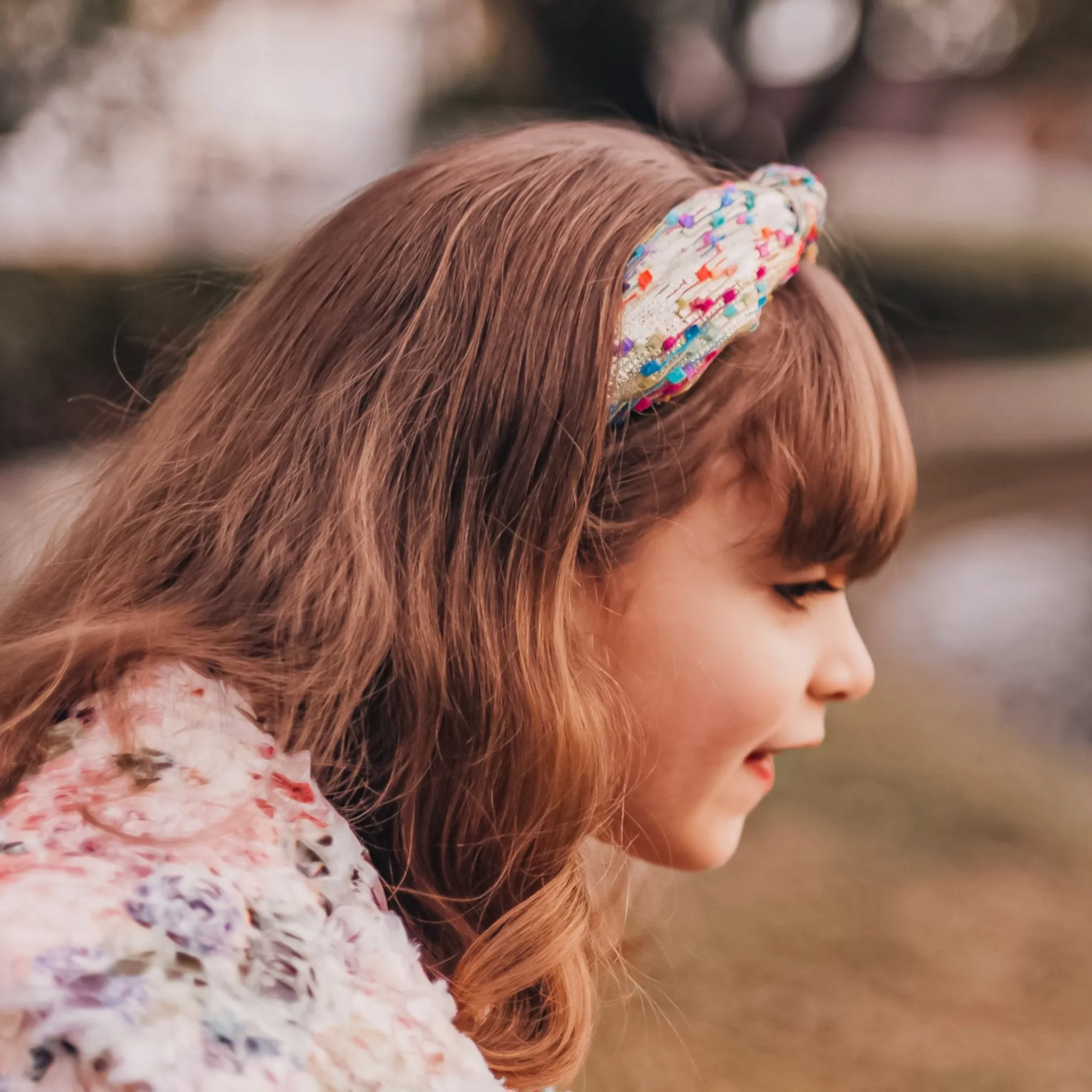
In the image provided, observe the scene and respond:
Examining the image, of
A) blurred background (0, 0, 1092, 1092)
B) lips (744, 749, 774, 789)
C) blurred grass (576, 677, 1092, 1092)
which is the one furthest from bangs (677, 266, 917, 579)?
blurred grass (576, 677, 1092, 1092)

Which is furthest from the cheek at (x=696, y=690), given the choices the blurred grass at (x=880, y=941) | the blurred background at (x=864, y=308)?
the blurred background at (x=864, y=308)

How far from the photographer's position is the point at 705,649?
3.58 feet

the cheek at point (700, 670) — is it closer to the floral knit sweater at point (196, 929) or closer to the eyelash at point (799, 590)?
the eyelash at point (799, 590)

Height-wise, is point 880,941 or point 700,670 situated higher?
point 700,670

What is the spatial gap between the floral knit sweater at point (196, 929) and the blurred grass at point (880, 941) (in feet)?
2.65

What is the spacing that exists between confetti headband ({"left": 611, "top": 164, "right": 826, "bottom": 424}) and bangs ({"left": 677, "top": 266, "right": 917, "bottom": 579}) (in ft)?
0.12

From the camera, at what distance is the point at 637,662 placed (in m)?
1.09

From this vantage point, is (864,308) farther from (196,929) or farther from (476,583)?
(196,929)

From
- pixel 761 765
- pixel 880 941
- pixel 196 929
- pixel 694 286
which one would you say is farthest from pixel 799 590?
pixel 880 941

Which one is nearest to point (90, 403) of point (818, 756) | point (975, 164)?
point (818, 756)

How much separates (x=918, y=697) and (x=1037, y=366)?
3.30 metres

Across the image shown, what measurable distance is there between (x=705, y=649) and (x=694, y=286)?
344 millimetres

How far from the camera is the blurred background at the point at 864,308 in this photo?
2270 millimetres

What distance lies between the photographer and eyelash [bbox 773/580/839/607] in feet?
3.76
